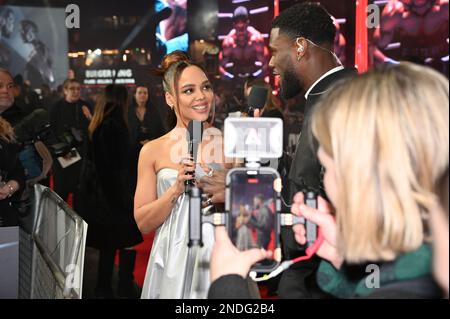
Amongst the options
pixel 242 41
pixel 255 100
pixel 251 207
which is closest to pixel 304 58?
pixel 255 100

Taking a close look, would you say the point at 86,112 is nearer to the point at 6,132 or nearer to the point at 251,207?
the point at 6,132

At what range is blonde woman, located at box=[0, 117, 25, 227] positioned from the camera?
2.17 metres

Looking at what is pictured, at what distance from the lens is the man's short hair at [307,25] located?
1.85 meters

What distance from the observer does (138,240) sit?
2.86 metres

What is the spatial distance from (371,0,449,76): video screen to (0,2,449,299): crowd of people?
157cm

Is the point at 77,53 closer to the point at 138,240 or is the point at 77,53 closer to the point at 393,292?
the point at 138,240

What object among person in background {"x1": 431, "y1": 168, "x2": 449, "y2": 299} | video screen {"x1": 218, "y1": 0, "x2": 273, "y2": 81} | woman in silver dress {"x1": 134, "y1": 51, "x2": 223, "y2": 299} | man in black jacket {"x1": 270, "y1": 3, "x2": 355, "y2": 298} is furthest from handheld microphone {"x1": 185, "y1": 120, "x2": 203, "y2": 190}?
video screen {"x1": 218, "y1": 0, "x2": 273, "y2": 81}

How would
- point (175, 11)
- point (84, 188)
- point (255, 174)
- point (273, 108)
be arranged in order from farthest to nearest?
point (175, 11), point (84, 188), point (273, 108), point (255, 174)

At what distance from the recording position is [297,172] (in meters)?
1.73

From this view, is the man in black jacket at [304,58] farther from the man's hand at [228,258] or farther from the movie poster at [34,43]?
the movie poster at [34,43]

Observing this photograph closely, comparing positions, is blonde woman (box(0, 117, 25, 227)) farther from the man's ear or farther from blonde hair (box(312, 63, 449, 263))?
blonde hair (box(312, 63, 449, 263))

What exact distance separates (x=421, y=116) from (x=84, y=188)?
2.11m

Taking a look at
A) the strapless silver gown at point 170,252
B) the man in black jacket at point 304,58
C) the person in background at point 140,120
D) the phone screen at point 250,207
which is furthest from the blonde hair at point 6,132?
the phone screen at point 250,207
